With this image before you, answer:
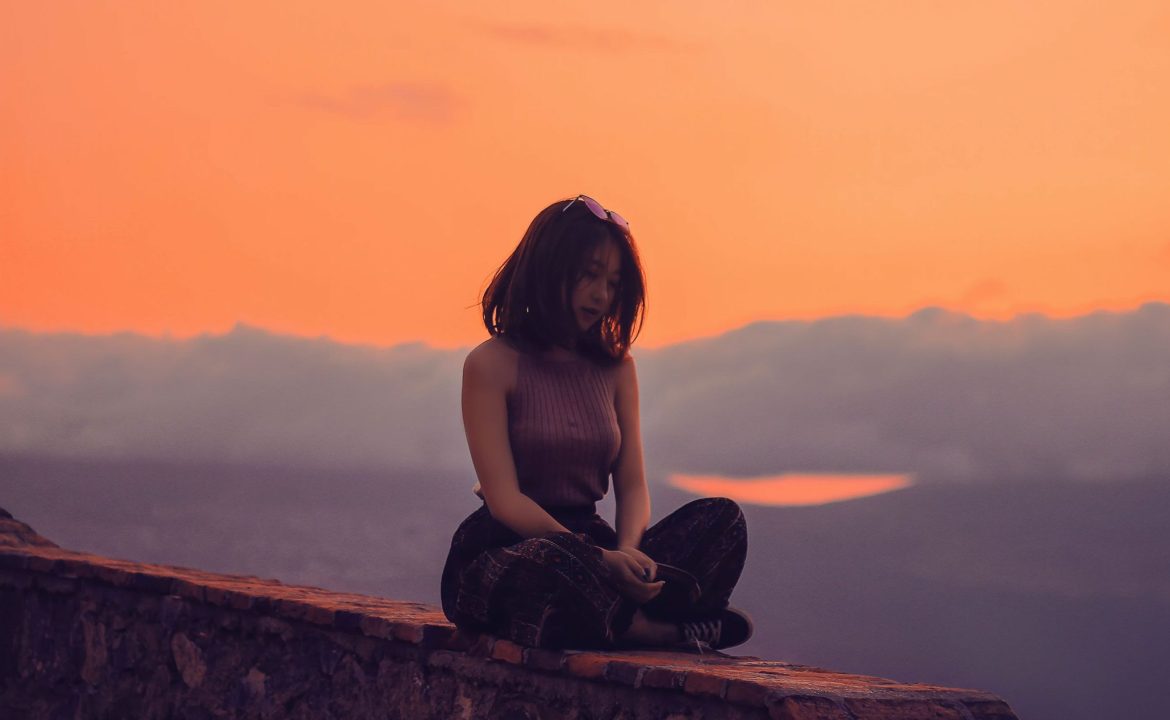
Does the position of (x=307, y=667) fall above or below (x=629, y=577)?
below

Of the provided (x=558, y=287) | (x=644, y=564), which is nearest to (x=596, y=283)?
(x=558, y=287)

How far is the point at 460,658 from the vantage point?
3.34m

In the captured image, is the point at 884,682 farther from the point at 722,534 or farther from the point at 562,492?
the point at 562,492

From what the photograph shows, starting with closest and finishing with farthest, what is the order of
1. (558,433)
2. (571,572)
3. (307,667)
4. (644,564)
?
(571,572), (644,564), (558,433), (307,667)

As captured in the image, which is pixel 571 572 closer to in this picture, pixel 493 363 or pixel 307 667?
pixel 493 363

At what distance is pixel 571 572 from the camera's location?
9.97ft

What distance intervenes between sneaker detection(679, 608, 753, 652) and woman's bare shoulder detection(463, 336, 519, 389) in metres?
0.80

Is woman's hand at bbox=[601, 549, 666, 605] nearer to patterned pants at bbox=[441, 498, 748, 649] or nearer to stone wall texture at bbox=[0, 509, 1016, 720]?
patterned pants at bbox=[441, 498, 748, 649]

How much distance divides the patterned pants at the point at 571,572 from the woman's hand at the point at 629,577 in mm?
21

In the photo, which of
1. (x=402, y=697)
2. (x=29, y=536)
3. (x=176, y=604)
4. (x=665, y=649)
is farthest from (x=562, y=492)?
(x=29, y=536)

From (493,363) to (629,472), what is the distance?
0.50 meters

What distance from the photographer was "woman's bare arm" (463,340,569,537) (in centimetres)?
316

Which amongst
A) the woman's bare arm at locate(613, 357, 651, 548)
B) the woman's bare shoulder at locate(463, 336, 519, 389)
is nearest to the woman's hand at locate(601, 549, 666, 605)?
the woman's bare arm at locate(613, 357, 651, 548)

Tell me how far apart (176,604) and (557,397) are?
1.96 metres
